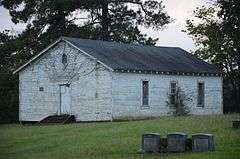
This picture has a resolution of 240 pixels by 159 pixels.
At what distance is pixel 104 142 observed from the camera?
25.4m

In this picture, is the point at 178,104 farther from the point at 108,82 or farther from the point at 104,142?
the point at 104,142

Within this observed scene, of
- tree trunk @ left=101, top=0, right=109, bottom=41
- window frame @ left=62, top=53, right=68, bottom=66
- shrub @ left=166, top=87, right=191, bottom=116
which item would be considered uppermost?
tree trunk @ left=101, top=0, right=109, bottom=41

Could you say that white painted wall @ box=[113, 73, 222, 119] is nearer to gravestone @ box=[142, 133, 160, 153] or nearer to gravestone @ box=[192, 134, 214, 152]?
gravestone @ box=[142, 133, 160, 153]

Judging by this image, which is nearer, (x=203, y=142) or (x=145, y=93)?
(x=203, y=142)

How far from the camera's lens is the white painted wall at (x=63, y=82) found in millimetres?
41500

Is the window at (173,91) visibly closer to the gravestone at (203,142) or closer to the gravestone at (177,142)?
the gravestone at (177,142)

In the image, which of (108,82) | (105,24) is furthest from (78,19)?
(108,82)

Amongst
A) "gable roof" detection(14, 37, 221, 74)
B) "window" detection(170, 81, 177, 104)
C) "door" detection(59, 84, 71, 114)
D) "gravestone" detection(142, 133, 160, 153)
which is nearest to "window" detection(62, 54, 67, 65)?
"gable roof" detection(14, 37, 221, 74)

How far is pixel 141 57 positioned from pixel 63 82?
5844mm

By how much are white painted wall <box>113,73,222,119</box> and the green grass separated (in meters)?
8.16

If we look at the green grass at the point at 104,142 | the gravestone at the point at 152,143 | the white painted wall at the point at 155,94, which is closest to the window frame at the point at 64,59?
the white painted wall at the point at 155,94

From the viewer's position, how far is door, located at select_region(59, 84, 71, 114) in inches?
1724

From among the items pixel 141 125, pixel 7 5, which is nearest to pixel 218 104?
pixel 141 125

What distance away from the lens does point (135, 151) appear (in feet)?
73.2
